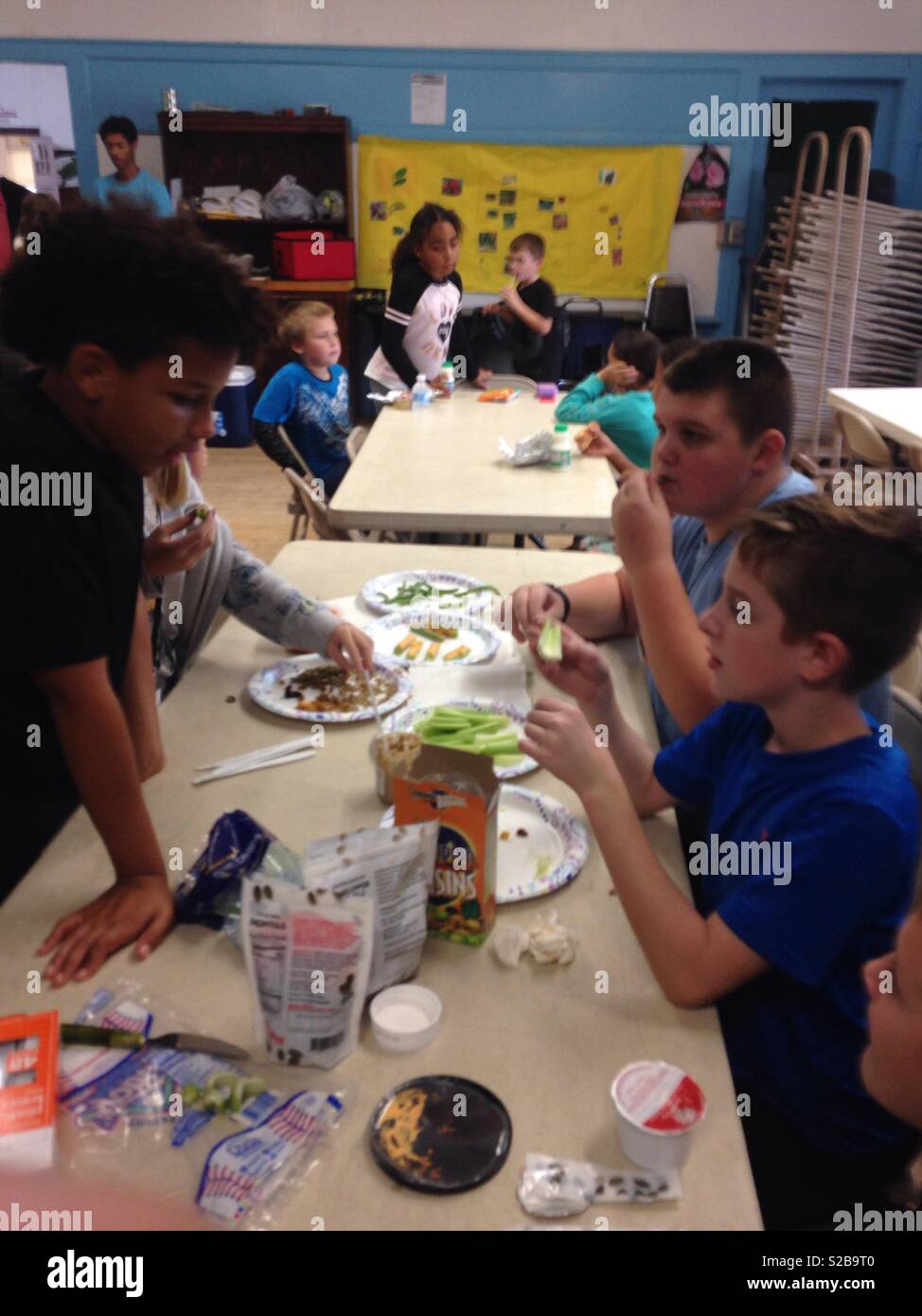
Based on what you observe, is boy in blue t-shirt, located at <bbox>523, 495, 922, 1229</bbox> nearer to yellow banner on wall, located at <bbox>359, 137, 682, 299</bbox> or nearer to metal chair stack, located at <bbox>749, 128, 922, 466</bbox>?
metal chair stack, located at <bbox>749, 128, 922, 466</bbox>

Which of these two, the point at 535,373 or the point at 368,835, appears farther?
the point at 535,373

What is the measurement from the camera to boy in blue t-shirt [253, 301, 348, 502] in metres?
4.03

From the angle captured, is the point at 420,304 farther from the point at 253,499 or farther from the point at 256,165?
the point at 256,165

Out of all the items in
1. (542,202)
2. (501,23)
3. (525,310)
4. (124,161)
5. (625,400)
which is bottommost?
(625,400)

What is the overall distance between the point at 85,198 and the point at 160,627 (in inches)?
33.3

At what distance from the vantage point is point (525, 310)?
Answer: 5.79 metres

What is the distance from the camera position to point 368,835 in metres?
1.05

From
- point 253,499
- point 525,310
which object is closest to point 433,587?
point 253,499

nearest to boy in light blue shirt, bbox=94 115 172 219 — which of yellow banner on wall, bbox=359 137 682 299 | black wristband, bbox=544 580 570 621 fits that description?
yellow banner on wall, bbox=359 137 682 299

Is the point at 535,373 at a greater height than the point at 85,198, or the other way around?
the point at 85,198

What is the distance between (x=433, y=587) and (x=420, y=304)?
2.93 m

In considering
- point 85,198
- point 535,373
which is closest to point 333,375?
point 535,373
